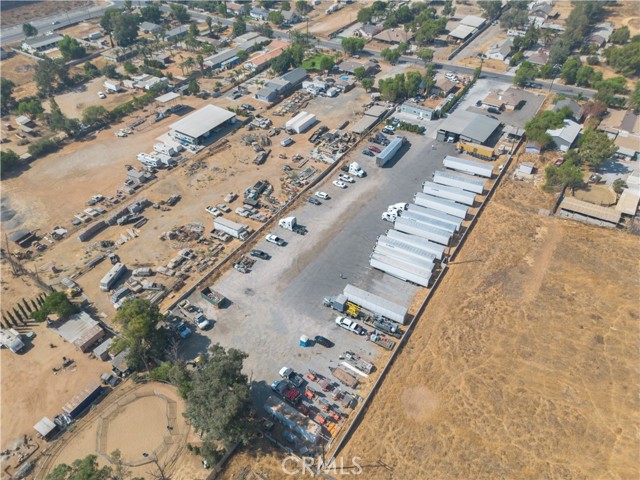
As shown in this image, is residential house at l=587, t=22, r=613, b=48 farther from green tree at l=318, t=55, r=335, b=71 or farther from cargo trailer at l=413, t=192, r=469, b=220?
cargo trailer at l=413, t=192, r=469, b=220

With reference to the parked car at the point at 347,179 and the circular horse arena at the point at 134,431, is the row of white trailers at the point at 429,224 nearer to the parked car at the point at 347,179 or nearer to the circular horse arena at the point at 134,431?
the parked car at the point at 347,179

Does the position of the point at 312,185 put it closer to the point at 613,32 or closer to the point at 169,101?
the point at 169,101

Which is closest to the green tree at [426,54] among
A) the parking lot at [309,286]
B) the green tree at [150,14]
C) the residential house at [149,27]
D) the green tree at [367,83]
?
the green tree at [367,83]

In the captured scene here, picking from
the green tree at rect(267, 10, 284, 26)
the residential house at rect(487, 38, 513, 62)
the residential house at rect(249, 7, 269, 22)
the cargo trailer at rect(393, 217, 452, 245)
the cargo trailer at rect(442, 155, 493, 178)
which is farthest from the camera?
the residential house at rect(249, 7, 269, 22)

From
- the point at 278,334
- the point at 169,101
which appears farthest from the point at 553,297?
the point at 169,101

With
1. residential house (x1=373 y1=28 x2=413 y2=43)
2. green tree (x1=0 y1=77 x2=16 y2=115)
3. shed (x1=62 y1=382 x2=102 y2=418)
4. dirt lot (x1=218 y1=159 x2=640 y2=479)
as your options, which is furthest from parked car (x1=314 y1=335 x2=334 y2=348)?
residential house (x1=373 y1=28 x2=413 y2=43)

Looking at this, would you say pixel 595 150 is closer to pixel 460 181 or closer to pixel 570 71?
pixel 460 181
